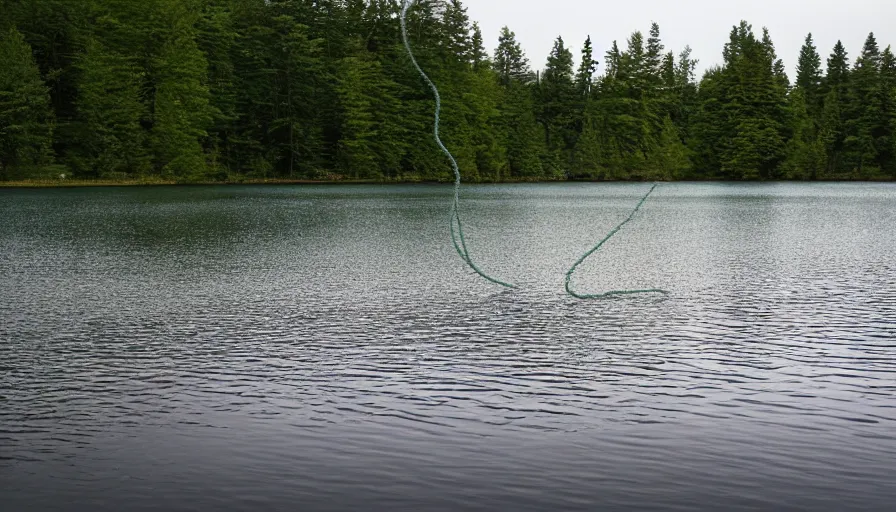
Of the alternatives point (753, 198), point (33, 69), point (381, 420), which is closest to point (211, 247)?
point (381, 420)

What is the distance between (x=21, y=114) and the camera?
293 ft

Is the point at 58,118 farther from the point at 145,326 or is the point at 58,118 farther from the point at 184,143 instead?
the point at 145,326

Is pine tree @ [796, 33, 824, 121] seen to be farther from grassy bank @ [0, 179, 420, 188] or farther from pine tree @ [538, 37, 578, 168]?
grassy bank @ [0, 179, 420, 188]

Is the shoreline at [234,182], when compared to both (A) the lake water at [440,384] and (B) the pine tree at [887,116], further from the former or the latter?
(A) the lake water at [440,384]

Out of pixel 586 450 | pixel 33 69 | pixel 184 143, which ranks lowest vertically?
pixel 586 450

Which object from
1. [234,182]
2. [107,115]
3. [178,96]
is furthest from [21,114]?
[234,182]

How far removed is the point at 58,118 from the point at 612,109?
76.1m

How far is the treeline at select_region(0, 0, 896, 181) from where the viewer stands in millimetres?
96562

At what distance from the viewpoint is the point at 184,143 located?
333ft

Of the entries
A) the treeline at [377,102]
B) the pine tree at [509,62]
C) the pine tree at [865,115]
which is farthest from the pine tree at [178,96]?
the pine tree at [865,115]

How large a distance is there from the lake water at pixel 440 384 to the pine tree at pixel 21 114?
6182cm

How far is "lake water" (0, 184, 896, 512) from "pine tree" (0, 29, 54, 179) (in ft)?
203

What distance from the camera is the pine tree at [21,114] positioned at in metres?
87.9

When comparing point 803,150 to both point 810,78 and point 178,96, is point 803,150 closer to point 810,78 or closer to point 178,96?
point 810,78
